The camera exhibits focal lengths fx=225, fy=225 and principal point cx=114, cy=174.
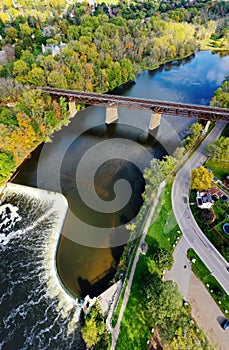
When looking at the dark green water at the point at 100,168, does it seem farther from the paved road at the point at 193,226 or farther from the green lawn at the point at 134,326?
the paved road at the point at 193,226

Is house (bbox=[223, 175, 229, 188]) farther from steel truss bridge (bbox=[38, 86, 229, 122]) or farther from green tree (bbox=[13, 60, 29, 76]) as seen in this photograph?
green tree (bbox=[13, 60, 29, 76])

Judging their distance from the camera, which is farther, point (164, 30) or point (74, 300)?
point (164, 30)

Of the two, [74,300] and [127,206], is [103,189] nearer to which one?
[127,206]

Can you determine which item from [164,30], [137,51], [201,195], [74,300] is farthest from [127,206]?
[164,30]

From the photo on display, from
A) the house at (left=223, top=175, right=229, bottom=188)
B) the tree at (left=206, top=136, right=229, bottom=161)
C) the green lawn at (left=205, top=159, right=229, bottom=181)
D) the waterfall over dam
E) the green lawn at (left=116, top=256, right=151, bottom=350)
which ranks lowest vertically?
the waterfall over dam

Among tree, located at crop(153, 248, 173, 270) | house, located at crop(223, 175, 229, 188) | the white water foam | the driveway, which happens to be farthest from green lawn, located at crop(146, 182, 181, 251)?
→ the white water foam

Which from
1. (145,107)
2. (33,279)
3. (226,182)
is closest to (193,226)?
(226,182)

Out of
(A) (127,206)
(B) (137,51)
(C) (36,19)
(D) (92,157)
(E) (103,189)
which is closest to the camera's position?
(A) (127,206)

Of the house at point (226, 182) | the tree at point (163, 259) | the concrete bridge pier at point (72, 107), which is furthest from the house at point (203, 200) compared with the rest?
the concrete bridge pier at point (72, 107)
